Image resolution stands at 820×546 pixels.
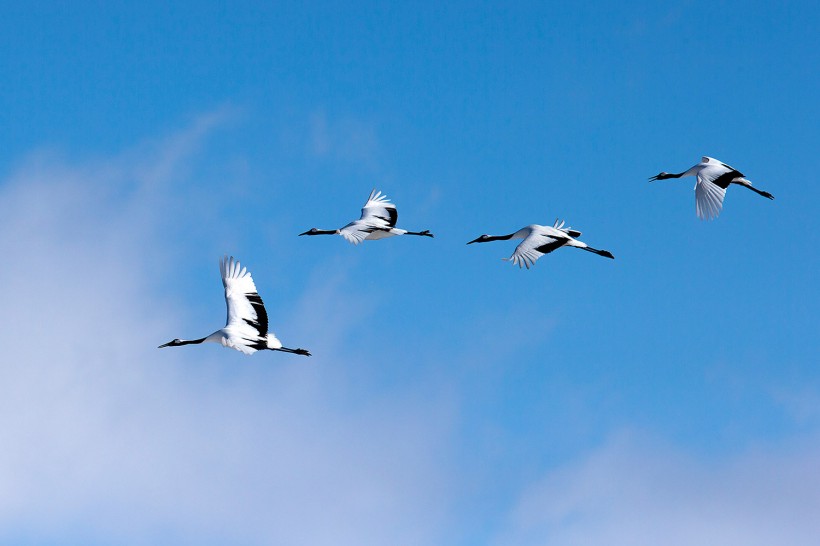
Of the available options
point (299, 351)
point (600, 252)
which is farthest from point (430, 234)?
point (299, 351)

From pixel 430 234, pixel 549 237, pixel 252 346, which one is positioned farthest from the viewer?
pixel 430 234

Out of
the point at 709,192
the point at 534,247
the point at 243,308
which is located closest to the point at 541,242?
the point at 534,247

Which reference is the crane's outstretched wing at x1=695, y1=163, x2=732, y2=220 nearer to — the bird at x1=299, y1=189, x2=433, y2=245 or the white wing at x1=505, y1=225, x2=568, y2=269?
the white wing at x1=505, y1=225, x2=568, y2=269

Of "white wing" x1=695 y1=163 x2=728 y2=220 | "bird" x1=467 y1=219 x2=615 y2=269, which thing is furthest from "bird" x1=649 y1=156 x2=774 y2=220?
"bird" x1=467 y1=219 x2=615 y2=269

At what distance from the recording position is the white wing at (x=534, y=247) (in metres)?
38.6

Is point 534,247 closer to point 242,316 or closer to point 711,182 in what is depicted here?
point 711,182

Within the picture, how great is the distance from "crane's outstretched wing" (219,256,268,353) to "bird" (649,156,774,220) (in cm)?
1501

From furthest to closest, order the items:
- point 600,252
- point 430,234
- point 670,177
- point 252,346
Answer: point 430,234, point 670,177, point 600,252, point 252,346

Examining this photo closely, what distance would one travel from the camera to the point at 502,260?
38156mm

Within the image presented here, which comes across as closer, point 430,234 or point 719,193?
point 719,193

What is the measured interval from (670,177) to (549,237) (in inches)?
378

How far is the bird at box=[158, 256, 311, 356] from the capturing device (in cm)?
3806

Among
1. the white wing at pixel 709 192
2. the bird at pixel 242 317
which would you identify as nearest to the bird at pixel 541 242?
the white wing at pixel 709 192

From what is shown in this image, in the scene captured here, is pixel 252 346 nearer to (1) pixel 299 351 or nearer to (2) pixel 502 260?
(1) pixel 299 351
